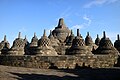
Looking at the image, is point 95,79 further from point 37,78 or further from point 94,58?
point 94,58

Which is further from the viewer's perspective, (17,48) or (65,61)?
(17,48)

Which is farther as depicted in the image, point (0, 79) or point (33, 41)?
point (33, 41)

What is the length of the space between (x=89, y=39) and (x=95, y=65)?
43.1 ft

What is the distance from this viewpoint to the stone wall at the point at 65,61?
46.1ft

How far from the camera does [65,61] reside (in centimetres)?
1409

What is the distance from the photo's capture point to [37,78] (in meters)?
8.68

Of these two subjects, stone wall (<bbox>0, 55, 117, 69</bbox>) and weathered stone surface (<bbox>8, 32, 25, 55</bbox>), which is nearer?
stone wall (<bbox>0, 55, 117, 69</bbox>)

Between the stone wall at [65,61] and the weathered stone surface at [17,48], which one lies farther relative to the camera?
the weathered stone surface at [17,48]

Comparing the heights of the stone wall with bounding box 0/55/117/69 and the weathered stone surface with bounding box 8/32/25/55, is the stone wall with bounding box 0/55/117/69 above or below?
below

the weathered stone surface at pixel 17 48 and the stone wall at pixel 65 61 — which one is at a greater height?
the weathered stone surface at pixel 17 48

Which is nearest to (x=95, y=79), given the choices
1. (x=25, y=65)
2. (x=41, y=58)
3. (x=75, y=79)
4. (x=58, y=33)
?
(x=75, y=79)

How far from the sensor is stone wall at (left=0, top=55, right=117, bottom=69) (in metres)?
14.1

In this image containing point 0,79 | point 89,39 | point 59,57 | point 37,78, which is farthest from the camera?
point 89,39

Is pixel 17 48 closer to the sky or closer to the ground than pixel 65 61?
closer to the sky
